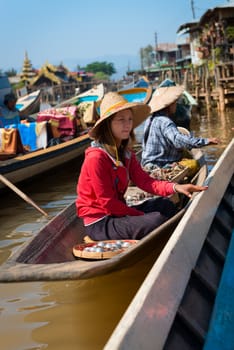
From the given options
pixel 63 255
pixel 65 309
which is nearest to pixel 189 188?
pixel 63 255

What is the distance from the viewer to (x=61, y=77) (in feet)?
175

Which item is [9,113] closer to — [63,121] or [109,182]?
[63,121]

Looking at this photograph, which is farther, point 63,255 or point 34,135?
point 34,135

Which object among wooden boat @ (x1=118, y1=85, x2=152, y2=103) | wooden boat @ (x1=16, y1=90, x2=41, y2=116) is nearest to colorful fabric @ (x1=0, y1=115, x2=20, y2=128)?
wooden boat @ (x1=118, y1=85, x2=152, y2=103)

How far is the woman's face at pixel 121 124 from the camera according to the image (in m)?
3.57

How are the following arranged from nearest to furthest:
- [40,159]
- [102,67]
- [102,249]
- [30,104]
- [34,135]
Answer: [102,249]
[40,159]
[34,135]
[30,104]
[102,67]

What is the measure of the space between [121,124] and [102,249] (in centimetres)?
89

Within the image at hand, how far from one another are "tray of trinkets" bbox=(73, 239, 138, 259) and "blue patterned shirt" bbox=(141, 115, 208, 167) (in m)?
1.67

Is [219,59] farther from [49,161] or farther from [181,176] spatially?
[181,176]

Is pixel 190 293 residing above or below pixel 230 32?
below

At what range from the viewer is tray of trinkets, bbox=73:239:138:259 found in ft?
10.7

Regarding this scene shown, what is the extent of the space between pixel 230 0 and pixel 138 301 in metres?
25.1

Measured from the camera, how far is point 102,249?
11.0 ft

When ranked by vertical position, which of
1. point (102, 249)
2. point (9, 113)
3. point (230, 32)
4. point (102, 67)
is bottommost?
point (102, 249)
